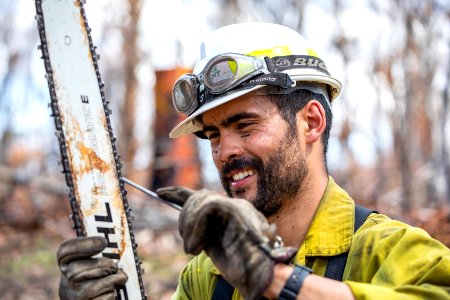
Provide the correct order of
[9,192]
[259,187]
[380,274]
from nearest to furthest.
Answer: [380,274] < [259,187] < [9,192]

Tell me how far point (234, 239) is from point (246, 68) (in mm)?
942

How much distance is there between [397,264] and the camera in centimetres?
221

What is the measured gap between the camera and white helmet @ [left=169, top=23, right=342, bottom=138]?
Answer: 2.71m

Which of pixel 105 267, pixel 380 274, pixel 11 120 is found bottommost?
pixel 380 274

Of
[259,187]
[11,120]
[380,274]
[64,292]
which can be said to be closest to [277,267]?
[380,274]

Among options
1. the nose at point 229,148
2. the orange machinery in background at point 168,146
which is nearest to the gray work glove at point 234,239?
the nose at point 229,148

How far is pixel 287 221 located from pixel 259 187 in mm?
235

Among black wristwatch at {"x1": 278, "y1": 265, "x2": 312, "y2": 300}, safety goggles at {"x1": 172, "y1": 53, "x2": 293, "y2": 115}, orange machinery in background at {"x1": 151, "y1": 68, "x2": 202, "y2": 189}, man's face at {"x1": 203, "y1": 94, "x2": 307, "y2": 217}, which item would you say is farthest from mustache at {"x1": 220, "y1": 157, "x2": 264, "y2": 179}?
orange machinery in background at {"x1": 151, "y1": 68, "x2": 202, "y2": 189}

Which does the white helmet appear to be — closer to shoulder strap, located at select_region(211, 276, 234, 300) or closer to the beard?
the beard

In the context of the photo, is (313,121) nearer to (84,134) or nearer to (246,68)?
(246,68)

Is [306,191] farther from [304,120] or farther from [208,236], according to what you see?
[208,236]

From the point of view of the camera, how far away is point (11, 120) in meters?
13.5

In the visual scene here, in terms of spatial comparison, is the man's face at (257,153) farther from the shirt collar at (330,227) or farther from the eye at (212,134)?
the shirt collar at (330,227)

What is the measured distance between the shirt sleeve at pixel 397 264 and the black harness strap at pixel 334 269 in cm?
4
